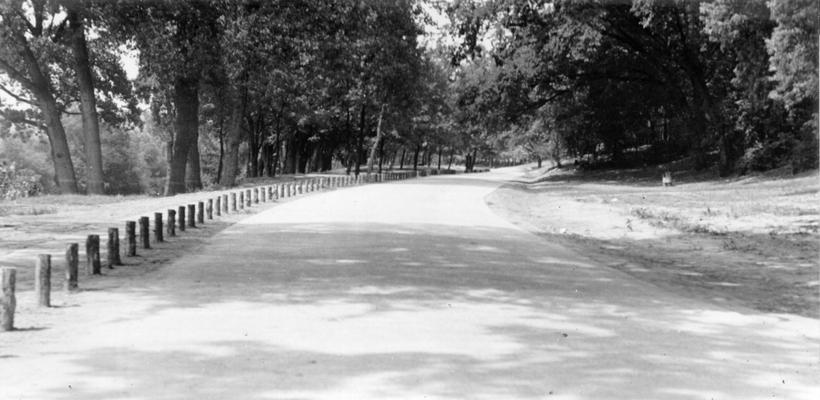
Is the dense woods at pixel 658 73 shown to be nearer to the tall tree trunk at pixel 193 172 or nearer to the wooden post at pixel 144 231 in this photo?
the wooden post at pixel 144 231

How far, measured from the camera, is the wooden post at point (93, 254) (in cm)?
1039

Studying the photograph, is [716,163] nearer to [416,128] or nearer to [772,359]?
[416,128]

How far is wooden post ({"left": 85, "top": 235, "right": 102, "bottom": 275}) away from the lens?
409 inches

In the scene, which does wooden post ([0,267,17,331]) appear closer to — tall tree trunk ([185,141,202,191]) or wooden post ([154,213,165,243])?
wooden post ([154,213,165,243])

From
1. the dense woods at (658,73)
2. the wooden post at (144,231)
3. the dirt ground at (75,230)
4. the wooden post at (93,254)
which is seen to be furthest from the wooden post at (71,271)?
the dense woods at (658,73)

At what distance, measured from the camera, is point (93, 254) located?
10500mm

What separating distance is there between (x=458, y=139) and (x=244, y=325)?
238 feet

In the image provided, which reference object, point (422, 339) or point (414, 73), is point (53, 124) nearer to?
point (414, 73)

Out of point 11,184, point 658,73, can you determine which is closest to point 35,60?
point 11,184

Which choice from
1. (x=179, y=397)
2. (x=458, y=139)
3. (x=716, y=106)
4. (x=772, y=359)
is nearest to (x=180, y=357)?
(x=179, y=397)

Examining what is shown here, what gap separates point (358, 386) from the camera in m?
5.29

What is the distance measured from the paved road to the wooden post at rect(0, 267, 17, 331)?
14.1 inches

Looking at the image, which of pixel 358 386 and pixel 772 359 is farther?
pixel 772 359

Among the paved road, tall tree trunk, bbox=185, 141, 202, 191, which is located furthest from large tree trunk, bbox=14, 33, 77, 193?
the paved road
